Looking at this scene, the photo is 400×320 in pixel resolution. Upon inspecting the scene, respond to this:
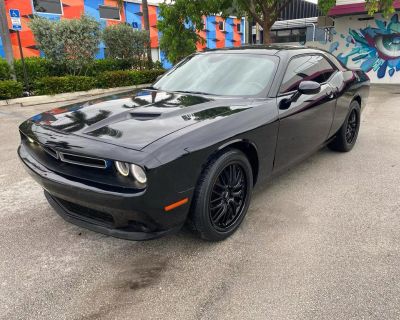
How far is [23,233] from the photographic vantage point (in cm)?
296

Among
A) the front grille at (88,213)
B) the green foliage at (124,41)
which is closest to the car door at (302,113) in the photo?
the front grille at (88,213)

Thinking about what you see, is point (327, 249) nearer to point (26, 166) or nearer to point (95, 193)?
point (95, 193)

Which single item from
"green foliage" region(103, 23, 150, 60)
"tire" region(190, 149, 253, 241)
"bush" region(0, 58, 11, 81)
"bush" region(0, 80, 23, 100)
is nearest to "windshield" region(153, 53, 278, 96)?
"tire" region(190, 149, 253, 241)

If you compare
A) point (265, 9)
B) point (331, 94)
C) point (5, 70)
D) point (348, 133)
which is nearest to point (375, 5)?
point (265, 9)

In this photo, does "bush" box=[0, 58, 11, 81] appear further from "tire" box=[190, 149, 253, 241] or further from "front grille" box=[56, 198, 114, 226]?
"tire" box=[190, 149, 253, 241]

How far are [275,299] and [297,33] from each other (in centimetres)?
2274

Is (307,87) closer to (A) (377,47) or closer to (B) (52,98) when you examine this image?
(B) (52,98)

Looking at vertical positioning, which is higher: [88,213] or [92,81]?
[92,81]

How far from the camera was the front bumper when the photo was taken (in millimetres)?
2139

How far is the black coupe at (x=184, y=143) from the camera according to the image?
2.18 m

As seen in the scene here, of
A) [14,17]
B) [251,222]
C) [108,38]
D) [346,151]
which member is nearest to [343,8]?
[108,38]

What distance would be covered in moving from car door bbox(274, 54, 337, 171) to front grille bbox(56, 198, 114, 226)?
5.31 feet

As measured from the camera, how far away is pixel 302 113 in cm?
345

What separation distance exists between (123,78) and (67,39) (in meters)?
2.33
